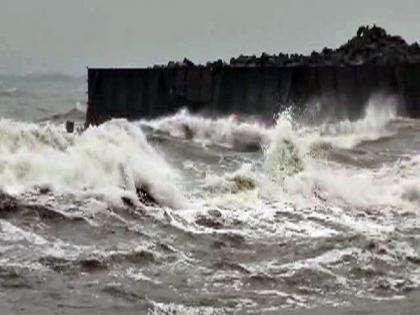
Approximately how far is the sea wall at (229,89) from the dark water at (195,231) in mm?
11556

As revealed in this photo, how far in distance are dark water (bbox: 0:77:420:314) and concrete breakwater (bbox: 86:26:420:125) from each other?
38.1 feet

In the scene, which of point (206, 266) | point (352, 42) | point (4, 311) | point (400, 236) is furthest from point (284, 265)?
point (352, 42)

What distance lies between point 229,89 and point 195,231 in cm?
2075

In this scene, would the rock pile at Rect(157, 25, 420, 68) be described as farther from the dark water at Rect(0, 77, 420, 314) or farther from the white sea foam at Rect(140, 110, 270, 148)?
the dark water at Rect(0, 77, 420, 314)

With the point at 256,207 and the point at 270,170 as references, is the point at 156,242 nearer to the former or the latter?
the point at 256,207

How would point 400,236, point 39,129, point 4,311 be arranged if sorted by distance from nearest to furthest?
point 4,311
point 400,236
point 39,129

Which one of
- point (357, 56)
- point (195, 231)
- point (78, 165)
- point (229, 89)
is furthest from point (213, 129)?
point (195, 231)

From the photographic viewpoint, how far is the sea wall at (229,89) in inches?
1191

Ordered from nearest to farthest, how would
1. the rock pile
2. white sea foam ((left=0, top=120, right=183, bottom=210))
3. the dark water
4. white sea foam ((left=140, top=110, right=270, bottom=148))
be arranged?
the dark water → white sea foam ((left=0, top=120, right=183, bottom=210)) → white sea foam ((left=140, top=110, right=270, bottom=148)) → the rock pile

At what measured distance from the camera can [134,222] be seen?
34.9 feet

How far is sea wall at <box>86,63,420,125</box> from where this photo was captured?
3025cm

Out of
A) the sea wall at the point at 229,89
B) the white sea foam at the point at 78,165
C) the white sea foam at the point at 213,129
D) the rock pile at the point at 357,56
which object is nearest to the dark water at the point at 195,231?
the white sea foam at the point at 78,165

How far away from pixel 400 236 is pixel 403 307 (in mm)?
3260

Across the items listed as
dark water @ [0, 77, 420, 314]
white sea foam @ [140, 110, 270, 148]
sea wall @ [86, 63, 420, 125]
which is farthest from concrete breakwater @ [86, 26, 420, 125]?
dark water @ [0, 77, 420, 314]
